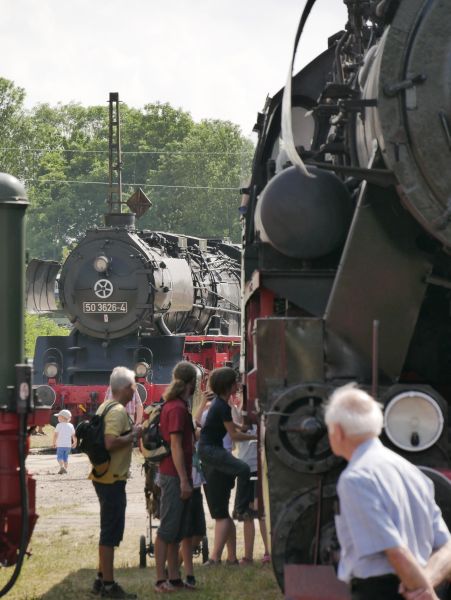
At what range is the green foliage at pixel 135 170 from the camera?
71.7m

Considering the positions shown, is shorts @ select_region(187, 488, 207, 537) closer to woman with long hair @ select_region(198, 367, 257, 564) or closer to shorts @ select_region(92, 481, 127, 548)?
woman with long hair @ select_region(198, 367, 257, 564)

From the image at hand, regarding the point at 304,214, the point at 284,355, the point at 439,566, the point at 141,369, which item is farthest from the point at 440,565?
the point at 141,369

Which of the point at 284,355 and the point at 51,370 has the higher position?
the point at 284,355

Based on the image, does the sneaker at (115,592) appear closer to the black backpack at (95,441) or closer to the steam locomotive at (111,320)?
the black backpack at (95,441)

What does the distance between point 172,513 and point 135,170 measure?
70910 millimetres

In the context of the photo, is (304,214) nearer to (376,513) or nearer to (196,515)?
(196,515)

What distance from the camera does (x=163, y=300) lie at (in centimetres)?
2427

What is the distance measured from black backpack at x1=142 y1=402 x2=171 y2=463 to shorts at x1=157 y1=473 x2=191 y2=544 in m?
0.15

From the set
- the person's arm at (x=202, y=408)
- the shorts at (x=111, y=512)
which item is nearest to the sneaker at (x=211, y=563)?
the person's arm at (x=202, y=408)

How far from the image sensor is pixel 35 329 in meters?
46.8

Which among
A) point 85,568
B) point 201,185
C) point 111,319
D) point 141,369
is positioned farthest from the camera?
point 201,185

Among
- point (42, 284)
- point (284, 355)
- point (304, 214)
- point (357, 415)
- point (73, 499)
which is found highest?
point (304, 214)

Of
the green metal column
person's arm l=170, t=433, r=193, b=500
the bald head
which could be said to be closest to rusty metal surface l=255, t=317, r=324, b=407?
the green metal column

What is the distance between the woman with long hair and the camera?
989 cm
